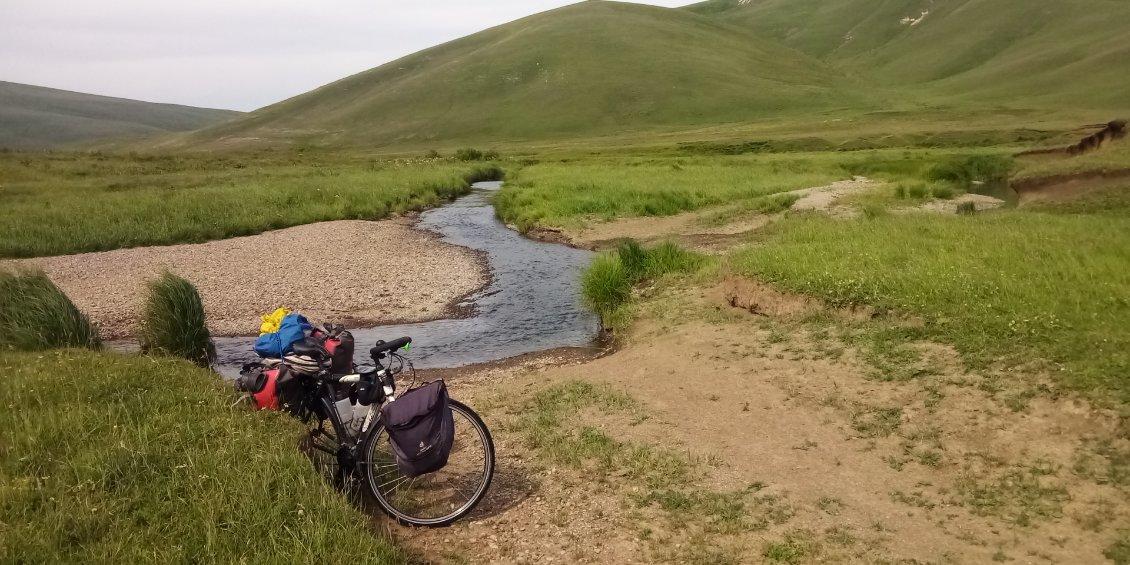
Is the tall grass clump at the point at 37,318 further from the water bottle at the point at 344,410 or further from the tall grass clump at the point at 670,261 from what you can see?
the tall grass clump at the point at 670,261

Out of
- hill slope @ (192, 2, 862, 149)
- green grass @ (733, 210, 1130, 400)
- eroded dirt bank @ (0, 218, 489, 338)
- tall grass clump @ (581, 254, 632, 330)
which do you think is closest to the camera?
green grass @ (733, 210, 1130, 400)

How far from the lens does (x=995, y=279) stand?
11.8m

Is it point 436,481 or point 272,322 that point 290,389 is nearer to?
point 272,322

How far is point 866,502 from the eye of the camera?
7039 mm

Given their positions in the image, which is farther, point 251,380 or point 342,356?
point 251,380

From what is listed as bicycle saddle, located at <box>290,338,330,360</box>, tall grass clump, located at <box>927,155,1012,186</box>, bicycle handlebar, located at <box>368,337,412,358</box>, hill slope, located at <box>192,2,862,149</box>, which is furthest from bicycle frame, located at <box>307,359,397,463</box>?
hill slope, located at <box>192,2,862,149</box>

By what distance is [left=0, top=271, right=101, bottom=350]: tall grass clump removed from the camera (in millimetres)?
11320

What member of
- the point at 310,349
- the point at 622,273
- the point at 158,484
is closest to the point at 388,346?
the point at 310,349

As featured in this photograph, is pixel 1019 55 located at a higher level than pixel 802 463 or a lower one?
higher

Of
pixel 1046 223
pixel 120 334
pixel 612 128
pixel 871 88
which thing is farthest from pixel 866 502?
pixel 871 88

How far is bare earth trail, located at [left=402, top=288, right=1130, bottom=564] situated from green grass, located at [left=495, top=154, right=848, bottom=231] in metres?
21.6

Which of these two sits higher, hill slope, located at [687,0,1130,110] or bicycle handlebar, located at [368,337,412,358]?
hill slope, located at [687,0,1130,110]

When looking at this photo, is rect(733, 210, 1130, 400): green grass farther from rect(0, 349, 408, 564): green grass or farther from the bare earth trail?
rect(0, 349, 408, 564): green grass

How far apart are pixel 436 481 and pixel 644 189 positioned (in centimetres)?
3068
